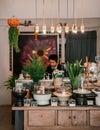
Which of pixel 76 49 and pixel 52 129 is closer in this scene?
pixel 52 129

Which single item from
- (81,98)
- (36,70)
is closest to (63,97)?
(81,98)

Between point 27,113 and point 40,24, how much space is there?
4356mm

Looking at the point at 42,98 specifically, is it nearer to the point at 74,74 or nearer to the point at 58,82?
the point at 74,74

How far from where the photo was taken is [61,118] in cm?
318

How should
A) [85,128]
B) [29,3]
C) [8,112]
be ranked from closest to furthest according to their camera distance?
[85,128] → [8,112] → [29,3]

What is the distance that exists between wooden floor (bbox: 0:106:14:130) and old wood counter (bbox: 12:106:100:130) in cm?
211

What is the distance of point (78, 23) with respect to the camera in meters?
7.24

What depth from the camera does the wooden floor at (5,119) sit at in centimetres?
521

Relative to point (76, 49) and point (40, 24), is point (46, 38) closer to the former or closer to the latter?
point (40, 24)

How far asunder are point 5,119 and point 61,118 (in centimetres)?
291

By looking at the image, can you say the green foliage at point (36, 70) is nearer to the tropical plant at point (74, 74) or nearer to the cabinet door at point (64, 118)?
the tropical plant at point (74, 74)

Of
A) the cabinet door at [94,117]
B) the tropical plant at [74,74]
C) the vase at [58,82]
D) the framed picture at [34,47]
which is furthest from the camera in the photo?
the framed picture at [34,47]

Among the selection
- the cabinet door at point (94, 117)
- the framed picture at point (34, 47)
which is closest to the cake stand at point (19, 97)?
the cabinet door at point (94, 117)

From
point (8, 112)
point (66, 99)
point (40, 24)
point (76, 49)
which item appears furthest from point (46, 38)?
point (66, 99)
